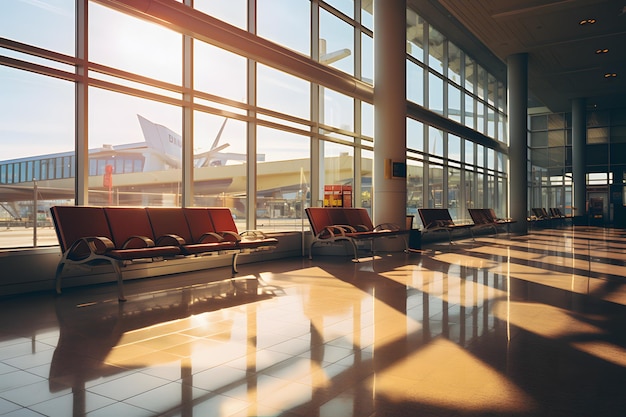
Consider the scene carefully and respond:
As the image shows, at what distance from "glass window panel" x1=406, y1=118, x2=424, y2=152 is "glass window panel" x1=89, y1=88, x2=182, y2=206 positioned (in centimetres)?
848

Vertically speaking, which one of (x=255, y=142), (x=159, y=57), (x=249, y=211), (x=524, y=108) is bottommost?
(x=249, y=211)

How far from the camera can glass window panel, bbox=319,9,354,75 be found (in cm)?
1097

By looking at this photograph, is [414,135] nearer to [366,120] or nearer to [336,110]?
[366,120]

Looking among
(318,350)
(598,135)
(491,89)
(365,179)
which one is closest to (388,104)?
(365,179)

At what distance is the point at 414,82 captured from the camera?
14859 millimetres

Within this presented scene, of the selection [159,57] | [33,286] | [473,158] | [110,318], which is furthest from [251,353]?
[473,158]

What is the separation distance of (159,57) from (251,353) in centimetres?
595

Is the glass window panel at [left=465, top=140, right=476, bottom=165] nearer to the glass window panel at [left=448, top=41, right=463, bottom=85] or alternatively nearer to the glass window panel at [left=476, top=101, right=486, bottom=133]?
the glass window panel at [left=476, top=101, right=486, bottom=133]

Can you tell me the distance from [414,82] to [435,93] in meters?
1.63

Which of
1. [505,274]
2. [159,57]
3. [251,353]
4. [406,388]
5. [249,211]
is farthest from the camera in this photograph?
[249,211]

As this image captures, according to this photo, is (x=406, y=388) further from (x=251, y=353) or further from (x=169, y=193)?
(x=169, y=193)

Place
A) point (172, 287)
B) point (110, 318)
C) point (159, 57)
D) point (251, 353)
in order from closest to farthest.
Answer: point (251, 353) < point (110, 318) < point (172, 287) < point (159, 57)

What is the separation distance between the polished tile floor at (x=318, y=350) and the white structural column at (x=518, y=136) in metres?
12.9

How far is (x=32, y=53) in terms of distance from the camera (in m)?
5.66
